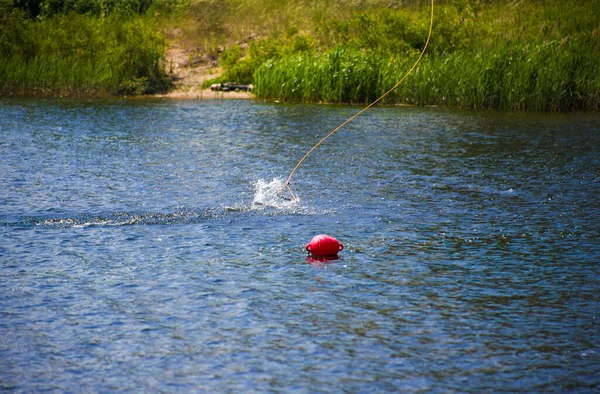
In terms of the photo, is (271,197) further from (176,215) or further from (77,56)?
(77,56)

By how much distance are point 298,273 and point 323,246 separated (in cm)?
64

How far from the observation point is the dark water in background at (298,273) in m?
6.07

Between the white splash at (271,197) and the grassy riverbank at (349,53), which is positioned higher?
the grassy riverbank at (349,53)

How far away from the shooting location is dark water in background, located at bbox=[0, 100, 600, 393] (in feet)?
19.9

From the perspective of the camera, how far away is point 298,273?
27.7 ft

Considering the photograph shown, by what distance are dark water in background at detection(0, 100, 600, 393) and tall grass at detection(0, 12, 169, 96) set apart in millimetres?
13341

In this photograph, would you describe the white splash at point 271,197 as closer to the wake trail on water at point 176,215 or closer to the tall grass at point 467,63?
the wake trail on water at point 176,215

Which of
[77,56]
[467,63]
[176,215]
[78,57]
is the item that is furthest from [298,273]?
[77,56]

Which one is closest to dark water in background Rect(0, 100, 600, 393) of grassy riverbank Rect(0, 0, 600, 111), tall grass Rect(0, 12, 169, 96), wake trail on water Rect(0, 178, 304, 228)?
wake trail on water Rect(0, 178, 304, 228)

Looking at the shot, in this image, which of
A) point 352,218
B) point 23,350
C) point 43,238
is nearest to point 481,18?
point 352,218

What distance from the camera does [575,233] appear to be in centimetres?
1026

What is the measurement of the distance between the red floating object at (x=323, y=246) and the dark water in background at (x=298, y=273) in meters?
0.19

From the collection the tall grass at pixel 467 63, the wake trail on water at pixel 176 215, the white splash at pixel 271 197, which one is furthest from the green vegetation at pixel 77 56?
the wake trail on water at pixel 176 215

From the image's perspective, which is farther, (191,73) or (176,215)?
(191,73)
